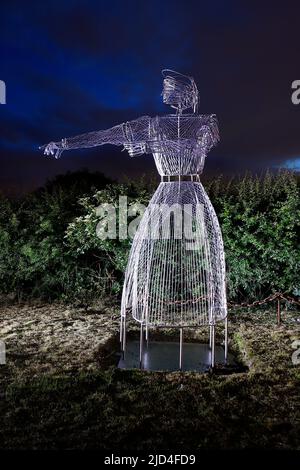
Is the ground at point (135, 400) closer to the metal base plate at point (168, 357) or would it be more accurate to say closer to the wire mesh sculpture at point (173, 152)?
the metal base plate at point (168, 357)

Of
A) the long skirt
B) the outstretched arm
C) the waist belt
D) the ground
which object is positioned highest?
the outstretched arm

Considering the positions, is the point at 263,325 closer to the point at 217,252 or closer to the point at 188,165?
the point at 217,252

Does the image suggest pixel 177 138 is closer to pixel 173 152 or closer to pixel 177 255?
pixel 173 152

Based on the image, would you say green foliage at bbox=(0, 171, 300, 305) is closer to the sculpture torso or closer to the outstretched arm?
the sculpture torso

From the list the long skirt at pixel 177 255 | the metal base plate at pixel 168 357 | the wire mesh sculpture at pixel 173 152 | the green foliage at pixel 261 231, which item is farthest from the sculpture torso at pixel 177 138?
the green foliage at pixel 261 231

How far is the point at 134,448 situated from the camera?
2.87m

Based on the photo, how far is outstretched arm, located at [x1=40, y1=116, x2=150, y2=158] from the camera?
13.6ft

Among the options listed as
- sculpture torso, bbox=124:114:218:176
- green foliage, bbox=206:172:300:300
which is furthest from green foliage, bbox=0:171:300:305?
sculpture torso, bbox=124:114:218:176

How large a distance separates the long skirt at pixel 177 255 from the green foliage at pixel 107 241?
64cm

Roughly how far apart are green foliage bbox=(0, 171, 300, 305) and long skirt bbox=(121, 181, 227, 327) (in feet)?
2.09

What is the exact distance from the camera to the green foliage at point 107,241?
6859mm

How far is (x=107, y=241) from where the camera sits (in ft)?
24.3

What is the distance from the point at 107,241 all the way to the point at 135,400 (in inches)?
157
